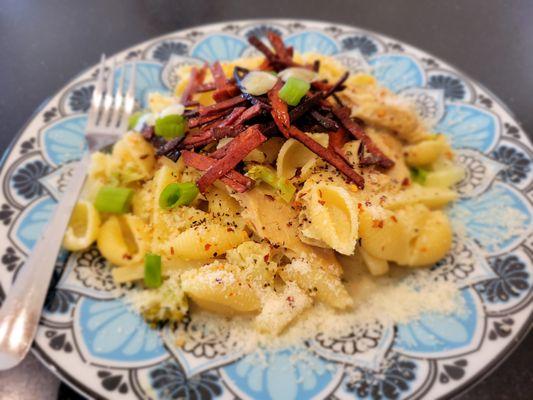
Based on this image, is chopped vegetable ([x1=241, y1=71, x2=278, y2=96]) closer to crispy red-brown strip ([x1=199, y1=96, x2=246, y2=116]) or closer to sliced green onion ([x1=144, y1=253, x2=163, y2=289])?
crispy red-brown strip ([x1=199, y1=96, x2=246, y2=116])

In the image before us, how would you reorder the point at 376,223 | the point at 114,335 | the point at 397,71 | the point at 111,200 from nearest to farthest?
1. the point at 114,335
2. the point at 376,223
3. the point at 111,200
4. the point at 397,71

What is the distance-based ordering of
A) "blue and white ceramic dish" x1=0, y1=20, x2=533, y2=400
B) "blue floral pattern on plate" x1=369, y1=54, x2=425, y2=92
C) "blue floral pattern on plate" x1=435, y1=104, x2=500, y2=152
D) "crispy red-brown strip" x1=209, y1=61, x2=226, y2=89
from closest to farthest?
1. "blue and white ceramic dish" x1=0, y1=20, x2=533, y2=400
2. "crispy red-brown strip" x1=209, y1=61, x2=226, y2=89
3. "blue floral pattern on plate" x1=435, y1=104, x2=500, y2=152
4. "blue floral pattern on plate" x1=369, y1=54, x2=425, y2=92

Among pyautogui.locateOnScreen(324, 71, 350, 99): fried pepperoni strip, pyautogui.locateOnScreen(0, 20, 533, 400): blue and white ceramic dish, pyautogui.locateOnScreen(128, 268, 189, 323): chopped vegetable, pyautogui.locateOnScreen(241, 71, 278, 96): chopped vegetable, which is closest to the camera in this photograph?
pyautogui.locateOnScreen(0, 20, 533, 400): blue and white ceramic dish

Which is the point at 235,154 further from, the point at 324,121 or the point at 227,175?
the point at 324,121

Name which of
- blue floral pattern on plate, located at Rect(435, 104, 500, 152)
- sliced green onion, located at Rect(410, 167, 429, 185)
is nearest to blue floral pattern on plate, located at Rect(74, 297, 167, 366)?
sliced green onion, located at Rect(410, 167, 429, 185)

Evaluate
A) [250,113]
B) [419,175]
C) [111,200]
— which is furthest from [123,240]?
[419,175]

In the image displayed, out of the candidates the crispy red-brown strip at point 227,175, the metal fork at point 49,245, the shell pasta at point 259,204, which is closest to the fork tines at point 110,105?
the metal fork at point 49,245
